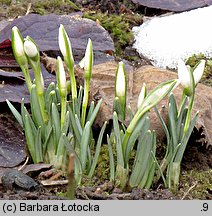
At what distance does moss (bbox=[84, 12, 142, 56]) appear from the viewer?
10.8 ft

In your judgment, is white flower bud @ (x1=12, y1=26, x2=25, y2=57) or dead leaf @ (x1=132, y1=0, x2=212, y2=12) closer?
white flower bud @ (x1=12, y1=26, x2=25, y2=57)

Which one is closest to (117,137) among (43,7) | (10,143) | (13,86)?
(10,143)

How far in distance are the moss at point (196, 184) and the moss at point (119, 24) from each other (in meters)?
1.16

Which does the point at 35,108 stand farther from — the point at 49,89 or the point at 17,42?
the point at 17,42

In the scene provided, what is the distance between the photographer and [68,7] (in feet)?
11.9

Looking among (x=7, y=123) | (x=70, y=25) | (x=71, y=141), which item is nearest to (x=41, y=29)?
(x=70, y=25)

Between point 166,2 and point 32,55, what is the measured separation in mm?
1754

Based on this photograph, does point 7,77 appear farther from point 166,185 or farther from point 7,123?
point 166,185

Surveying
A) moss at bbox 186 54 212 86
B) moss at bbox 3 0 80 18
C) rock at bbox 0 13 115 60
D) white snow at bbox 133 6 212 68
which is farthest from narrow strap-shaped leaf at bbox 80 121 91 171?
moss at bbox 3 0 80 18

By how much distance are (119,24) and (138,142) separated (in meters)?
1.45

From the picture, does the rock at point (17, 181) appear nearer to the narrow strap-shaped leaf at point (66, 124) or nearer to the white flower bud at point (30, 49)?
the narrow strap-shaped leaf at point (66, 124)

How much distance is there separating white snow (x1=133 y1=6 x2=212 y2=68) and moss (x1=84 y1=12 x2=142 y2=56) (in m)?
0.06

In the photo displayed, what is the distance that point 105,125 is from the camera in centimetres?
210

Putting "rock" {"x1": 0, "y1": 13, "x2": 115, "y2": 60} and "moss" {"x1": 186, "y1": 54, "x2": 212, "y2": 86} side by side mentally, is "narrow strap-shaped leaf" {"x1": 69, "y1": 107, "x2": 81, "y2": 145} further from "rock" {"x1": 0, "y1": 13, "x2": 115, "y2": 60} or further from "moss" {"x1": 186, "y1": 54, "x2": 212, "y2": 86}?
"moss" {"x1": 186, "y1": 54, "x2": 212, "y2": 86}
